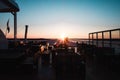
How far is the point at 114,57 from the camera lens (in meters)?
9.45

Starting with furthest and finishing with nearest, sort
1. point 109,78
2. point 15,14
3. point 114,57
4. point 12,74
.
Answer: point 15,14
point 114,57
point 12,74
point 109,78

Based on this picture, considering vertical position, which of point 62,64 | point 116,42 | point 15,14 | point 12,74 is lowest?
point 12,74

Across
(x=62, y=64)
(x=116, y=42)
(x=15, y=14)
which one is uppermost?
(x=15, y=14)

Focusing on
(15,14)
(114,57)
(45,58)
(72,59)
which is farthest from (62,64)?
(15,14)

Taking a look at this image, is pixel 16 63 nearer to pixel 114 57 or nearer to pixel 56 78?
pixel 56 78

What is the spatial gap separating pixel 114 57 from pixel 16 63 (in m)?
4.71

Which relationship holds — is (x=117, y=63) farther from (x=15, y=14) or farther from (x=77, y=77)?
(x=15, y=14)

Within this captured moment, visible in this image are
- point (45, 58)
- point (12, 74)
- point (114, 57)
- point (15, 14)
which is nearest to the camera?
point (12, 74)

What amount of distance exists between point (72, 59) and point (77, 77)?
70 centimetres

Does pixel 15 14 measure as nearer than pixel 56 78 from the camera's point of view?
No

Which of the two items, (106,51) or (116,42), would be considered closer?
(116,42)

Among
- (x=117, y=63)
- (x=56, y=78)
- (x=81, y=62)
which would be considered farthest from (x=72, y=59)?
(x=117, y=63)

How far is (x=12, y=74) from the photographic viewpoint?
8.30m

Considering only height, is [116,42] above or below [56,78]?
above
